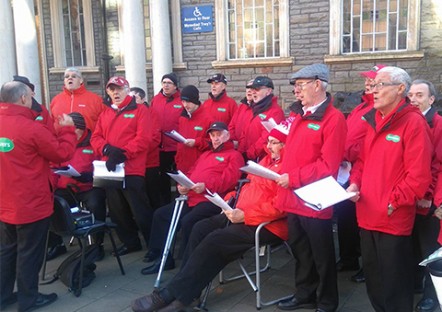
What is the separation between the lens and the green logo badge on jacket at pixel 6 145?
343 centimetres

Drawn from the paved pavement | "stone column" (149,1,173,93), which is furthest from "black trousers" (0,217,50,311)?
"stone column" (149,1,173,93)

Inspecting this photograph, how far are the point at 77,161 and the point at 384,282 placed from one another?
A: 3.51m

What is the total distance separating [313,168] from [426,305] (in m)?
1.49

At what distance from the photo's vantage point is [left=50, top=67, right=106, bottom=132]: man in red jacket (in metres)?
5.48

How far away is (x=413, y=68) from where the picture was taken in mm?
8359

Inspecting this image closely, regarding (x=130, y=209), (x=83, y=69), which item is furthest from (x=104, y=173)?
(x=83, y=69)

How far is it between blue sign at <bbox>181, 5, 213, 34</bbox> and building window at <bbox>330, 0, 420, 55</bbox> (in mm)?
2678

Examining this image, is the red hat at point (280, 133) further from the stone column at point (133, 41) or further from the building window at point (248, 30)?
the building window at point (248, 30)

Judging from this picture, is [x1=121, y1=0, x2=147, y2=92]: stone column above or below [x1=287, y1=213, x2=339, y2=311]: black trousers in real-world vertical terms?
above

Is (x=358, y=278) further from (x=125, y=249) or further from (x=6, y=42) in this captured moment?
(x=6, y=42)

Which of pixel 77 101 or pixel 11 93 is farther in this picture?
pixel 77 101

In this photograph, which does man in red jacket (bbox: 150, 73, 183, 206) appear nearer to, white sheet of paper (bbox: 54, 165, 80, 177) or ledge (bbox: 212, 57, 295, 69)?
white sheet of paper (bbox: 54, 165, 80, 177)

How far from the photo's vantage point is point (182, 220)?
4230 mm

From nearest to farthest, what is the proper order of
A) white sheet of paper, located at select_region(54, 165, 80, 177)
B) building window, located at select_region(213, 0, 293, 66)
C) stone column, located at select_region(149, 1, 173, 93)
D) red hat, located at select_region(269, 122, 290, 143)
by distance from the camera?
red hat, located at select_region(269, 122, 290, 143) → white sheet of paper, located at select_region(54, 165, 80, 177) → stone column, located at select_region(149, 1, 173, 93) → building window, located at select_region(213, 0, 293, 66)
